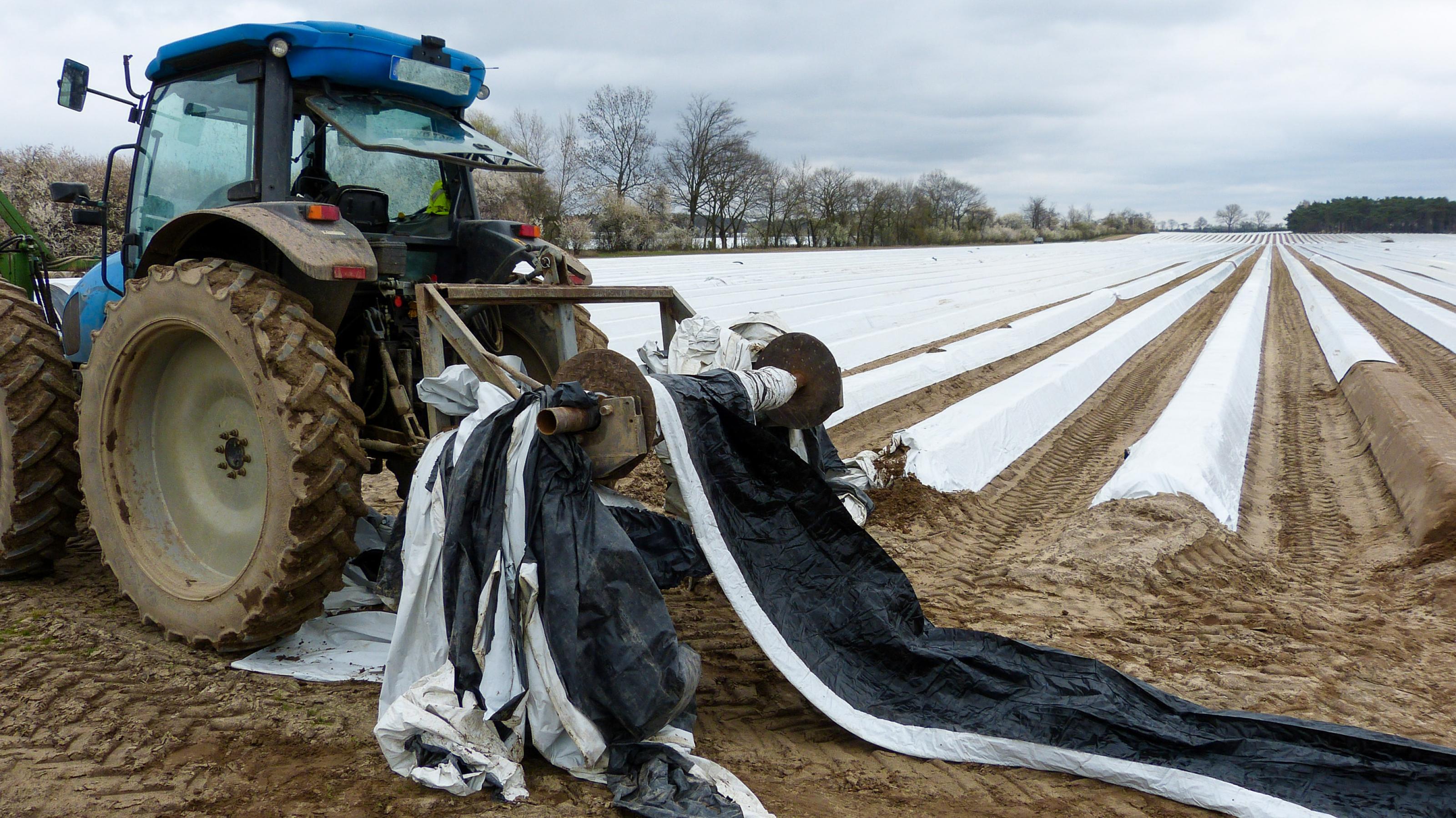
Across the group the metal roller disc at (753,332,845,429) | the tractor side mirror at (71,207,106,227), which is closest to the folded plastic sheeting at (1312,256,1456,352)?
the metal roller disc at (753,332,845,429)

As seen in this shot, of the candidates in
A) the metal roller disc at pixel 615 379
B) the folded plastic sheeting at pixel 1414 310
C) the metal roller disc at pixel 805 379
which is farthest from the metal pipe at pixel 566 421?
the folded plastic sheeting at pixel 1414 310

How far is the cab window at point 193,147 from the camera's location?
3.55m

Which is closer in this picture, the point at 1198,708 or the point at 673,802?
the point at 673,802

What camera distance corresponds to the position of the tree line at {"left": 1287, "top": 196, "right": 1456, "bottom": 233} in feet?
278

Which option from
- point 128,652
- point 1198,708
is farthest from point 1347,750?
point 128,652

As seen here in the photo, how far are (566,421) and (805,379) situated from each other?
1.44m

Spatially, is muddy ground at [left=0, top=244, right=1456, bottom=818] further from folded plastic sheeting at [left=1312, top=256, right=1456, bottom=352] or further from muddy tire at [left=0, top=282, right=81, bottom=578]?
folded plastic sheeting at [left=1312, top=256, right=1456, bottom=352]

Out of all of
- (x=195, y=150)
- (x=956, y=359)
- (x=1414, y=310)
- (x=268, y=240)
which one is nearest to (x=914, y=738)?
(x=268, y=240)

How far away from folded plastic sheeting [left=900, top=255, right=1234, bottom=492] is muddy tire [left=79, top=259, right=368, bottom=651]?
3867 mm

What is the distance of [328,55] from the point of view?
3396 millimetres

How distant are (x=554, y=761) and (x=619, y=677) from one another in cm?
34

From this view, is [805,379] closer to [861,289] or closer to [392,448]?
[392,448]

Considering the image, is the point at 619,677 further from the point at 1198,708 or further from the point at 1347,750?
the point at 1347,750

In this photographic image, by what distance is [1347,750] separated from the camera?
8.20 ft
